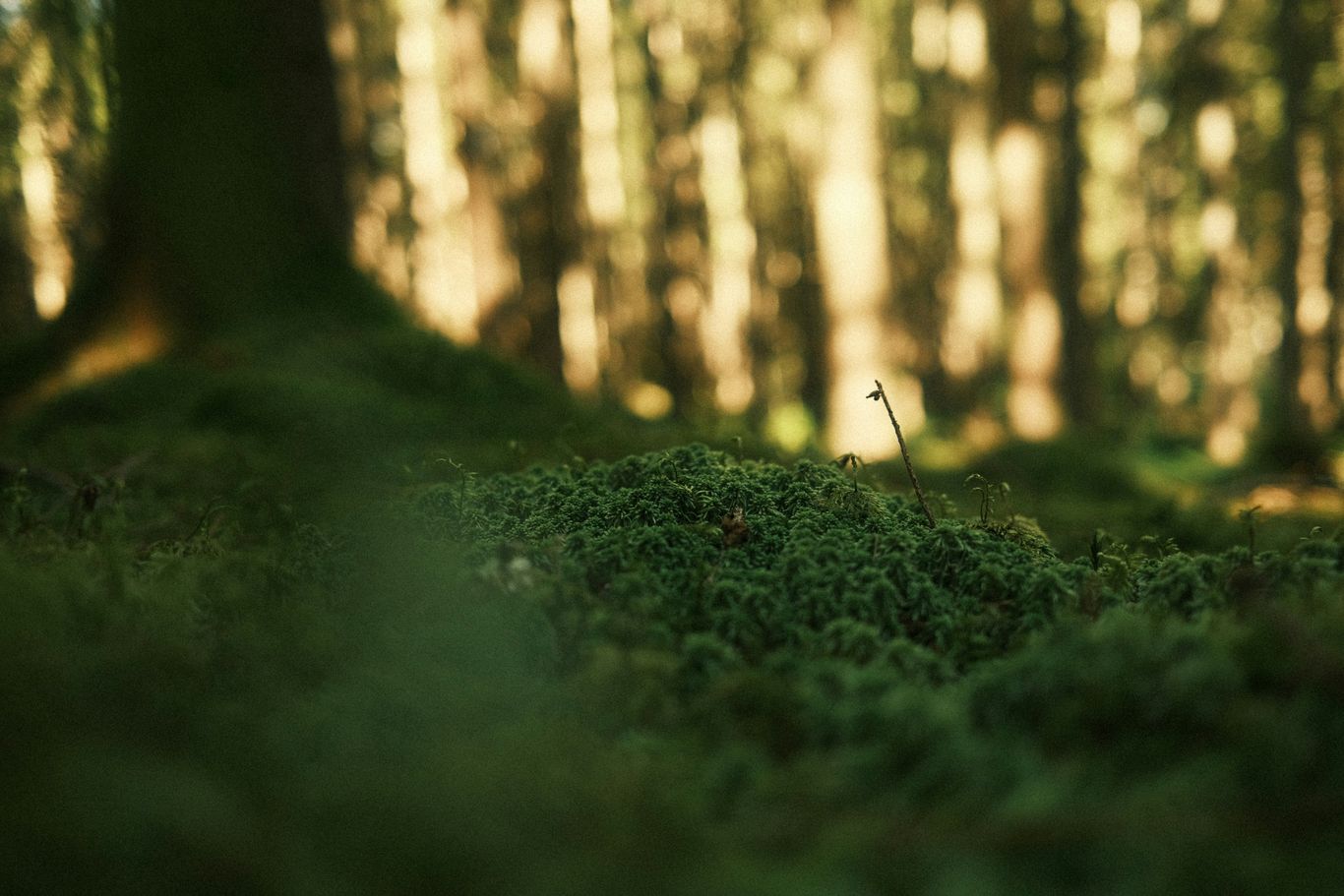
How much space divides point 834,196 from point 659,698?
26.9ft

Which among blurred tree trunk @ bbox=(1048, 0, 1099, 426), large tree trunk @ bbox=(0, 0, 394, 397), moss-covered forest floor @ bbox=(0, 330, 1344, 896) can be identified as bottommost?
moss-covered forest floor @ bbox=(0, 330, 1344, 896)

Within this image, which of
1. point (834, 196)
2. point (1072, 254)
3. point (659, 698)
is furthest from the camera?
point (1072, 254)

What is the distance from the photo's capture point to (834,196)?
9141 millimetres

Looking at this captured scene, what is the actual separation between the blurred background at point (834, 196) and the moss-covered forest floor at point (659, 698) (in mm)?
2282

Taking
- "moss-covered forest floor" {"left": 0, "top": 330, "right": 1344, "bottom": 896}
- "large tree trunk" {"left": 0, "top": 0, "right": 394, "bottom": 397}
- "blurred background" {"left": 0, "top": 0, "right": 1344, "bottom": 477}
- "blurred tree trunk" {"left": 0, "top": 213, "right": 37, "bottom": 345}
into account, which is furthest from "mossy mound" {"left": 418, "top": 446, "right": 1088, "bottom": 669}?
"blurred tree trunk" {"left": 0, "top": 213, "right": 37, "bottom": 345}

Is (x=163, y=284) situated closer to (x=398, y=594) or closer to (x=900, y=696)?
(x=398, y=594)

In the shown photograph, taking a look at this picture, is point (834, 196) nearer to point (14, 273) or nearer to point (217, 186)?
point (217, 186)

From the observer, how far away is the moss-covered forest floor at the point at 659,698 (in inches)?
45.4

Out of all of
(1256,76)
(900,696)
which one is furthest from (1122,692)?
(1256,76)

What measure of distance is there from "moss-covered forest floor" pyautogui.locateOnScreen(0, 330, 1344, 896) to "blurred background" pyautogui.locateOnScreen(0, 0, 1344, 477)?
228 centimetres

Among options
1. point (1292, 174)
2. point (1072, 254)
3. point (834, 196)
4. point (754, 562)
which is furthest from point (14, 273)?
point (1292, 174)

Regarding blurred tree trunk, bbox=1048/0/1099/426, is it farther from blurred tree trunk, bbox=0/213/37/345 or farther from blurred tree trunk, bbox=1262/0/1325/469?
blurred tree trunk, bbox=0/213/37/345

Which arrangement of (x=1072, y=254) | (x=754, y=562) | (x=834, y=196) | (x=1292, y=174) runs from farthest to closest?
(x=1292, y=174) → (x=1072, y=254) → (x=834, y=196) → (x=754, y=562)

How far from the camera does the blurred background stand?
365 inches
